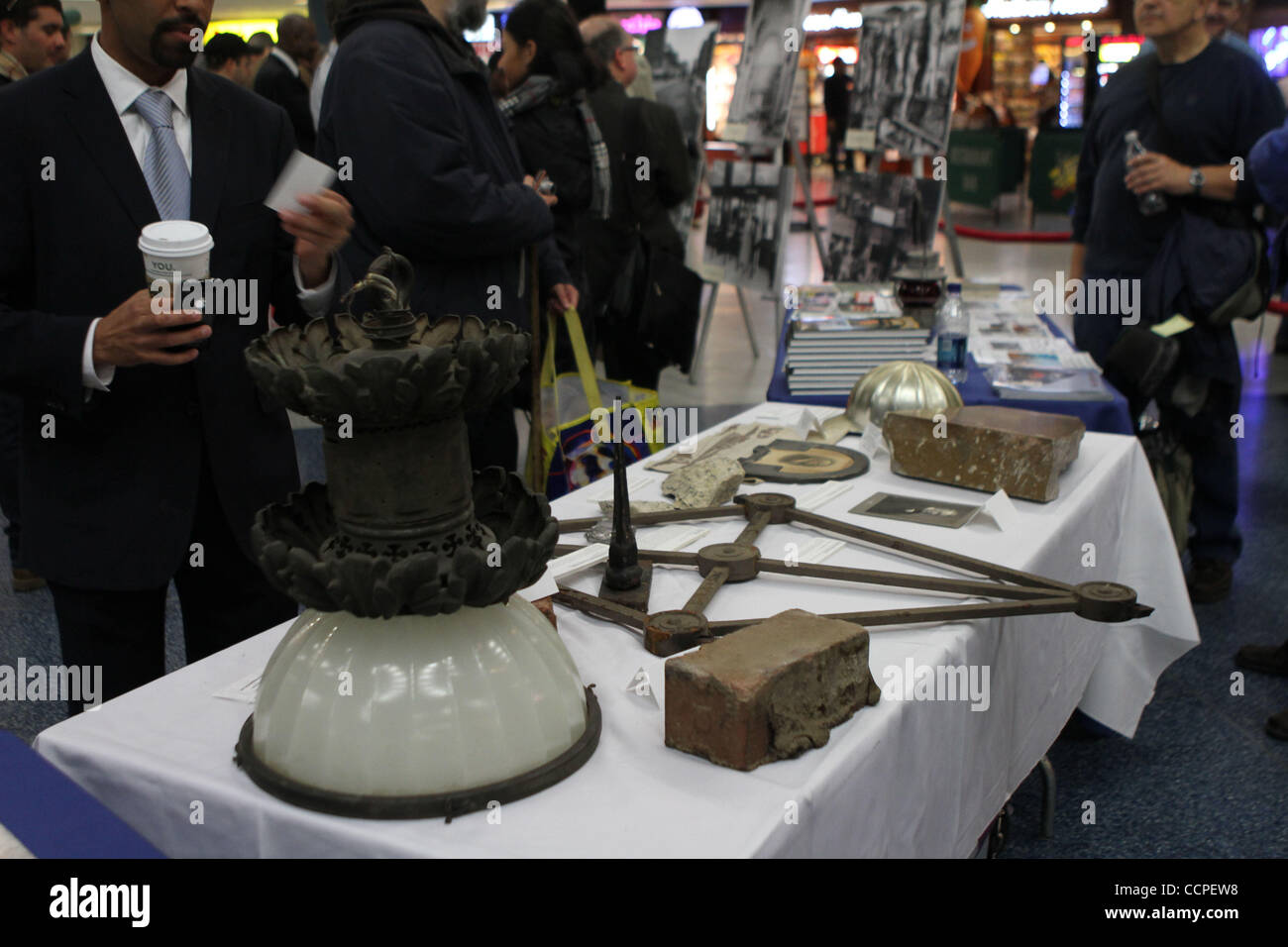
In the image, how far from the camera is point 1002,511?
1924 millimetres

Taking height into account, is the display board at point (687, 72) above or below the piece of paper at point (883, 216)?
above

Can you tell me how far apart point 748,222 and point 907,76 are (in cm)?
115

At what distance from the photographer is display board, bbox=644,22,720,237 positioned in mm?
6719

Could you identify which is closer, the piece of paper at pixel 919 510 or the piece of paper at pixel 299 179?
the piece of paper at pixel 299 179

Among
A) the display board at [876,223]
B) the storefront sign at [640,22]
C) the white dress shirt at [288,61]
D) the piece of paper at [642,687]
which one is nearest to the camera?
the piece of paper at [642,687]

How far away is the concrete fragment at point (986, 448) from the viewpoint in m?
2.01

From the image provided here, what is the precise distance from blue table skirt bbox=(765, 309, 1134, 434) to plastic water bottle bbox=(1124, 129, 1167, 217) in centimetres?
77

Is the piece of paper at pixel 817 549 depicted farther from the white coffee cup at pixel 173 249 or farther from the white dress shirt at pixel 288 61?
the white dress shirt at pixel 288 61

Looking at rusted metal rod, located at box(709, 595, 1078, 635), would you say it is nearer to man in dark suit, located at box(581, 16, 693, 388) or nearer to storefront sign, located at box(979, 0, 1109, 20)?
man in dark suit, located at box(581, 16, 693, 388)

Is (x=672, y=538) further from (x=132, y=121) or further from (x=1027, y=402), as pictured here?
(x=1027, y=402)

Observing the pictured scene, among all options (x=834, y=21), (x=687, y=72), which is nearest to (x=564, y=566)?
(x=687, y=72)

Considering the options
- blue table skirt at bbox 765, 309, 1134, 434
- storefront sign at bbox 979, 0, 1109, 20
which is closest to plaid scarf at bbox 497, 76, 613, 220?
blue table skirt at bbox 765, 309, 1134, 434

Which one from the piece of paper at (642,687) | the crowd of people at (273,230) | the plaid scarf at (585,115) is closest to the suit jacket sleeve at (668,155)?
the crowd of people at (273,230)

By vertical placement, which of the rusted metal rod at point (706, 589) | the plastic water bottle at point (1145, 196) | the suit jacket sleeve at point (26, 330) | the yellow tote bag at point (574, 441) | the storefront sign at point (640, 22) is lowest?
the yellow tote bag at point (574, 441)
